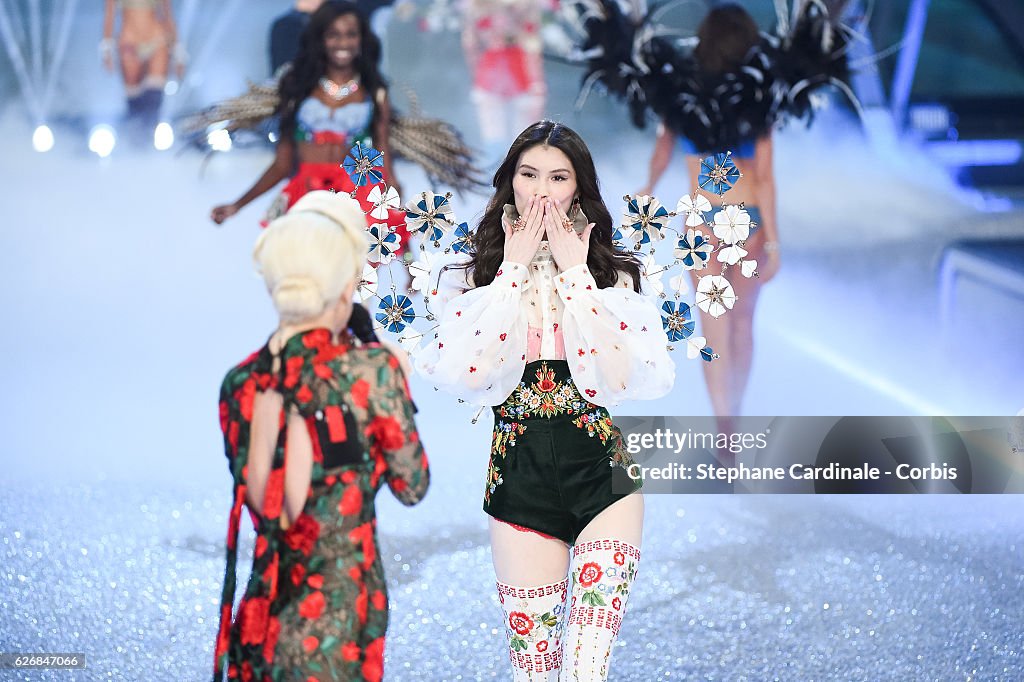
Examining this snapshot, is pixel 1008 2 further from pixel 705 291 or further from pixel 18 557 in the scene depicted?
pixel 18 557

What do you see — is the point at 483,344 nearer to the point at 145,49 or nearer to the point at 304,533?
the point at 304,533

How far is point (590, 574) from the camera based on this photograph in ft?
9.52

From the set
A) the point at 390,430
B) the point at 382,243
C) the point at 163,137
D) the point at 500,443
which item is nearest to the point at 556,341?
the point at 500,443

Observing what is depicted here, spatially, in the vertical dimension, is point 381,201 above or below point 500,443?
above

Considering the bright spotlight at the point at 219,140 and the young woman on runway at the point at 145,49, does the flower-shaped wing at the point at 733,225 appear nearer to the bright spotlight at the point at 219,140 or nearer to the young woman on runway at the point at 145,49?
the bright spotlight at the point at 219,140

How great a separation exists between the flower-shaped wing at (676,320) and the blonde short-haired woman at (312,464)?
3.35ft

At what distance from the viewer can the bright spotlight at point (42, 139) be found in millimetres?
5242

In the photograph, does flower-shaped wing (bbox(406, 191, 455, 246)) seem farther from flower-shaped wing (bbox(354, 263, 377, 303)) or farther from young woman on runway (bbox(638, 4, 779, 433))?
young woman on runway (bbox(638, 4, 779, 433))

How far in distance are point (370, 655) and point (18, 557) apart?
122 inches

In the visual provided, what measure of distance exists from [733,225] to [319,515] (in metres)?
1.44

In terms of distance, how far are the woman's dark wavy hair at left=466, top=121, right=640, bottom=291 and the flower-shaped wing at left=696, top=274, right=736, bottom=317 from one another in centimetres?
19

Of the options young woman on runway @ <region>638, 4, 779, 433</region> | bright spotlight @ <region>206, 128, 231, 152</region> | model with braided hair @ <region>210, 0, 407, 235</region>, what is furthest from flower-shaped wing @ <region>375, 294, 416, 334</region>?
bright spotlight @ <region>206, 128, 231, 152</region>

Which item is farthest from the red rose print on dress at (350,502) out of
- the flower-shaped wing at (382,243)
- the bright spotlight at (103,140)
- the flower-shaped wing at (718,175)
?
the bright spotlight at (103,140)

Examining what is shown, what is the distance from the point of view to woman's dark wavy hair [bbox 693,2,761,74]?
5.11 metres
